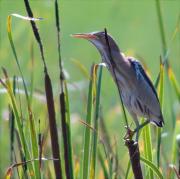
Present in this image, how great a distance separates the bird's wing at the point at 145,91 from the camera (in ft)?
8.50

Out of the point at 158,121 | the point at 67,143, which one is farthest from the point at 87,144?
the point at 158,121

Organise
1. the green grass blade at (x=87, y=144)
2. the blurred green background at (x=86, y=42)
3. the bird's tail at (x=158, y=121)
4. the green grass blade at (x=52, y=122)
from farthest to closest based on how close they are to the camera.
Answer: the blurred green background at (x=86, y=42) < the bird's tail at (x=158, y=121) < the green grass blade at (x=87, y=144) < the green grass blade at (x=52, y=122)

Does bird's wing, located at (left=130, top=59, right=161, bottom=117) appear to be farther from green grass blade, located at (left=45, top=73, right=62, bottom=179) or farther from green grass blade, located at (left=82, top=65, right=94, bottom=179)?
green grass blade, located at (left=45, top=73, right=62, bottom=179)

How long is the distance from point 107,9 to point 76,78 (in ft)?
7.38

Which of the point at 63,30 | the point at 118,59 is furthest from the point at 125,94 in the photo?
the point at 63,30

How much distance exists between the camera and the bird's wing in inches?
102

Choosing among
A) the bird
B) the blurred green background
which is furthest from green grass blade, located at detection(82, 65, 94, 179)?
the blurred green background

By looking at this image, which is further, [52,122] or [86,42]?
[86,42]

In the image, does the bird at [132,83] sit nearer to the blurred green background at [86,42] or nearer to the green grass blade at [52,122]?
the green grass blade at [52,122]

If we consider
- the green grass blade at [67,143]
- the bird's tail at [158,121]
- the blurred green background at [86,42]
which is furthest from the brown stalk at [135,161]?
the blurred green background at [86,42]

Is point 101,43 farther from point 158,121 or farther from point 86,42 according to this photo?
point 86,42

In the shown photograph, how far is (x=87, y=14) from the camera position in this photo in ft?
25.2

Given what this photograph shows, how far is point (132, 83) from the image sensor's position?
102 inches

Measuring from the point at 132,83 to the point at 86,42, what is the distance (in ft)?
13.1
